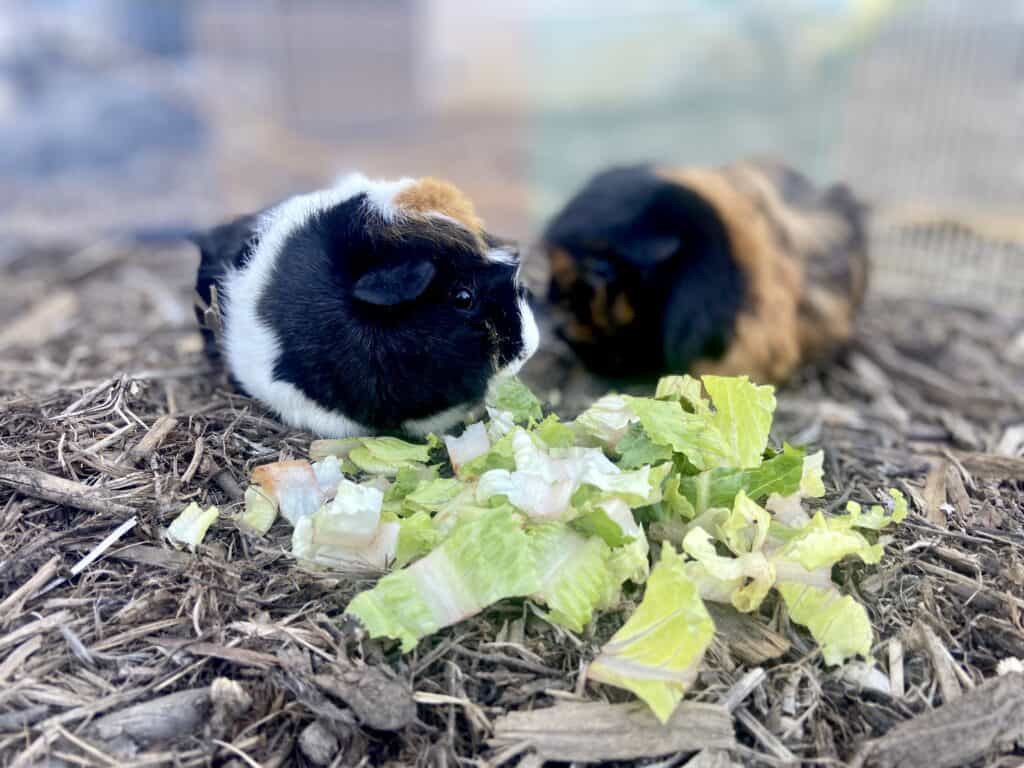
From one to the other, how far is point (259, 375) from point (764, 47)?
435 centimetres

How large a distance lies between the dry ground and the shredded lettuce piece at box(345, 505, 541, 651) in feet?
0.22

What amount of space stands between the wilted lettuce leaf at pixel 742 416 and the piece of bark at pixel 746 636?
0.36 metres

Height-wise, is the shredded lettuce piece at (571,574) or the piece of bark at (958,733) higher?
the shredded lettuce piece at (571,574)

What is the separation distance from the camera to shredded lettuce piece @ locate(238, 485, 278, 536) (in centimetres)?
174

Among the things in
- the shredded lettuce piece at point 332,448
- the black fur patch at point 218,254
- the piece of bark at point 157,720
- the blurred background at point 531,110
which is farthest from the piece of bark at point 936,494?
the blurred background at point 531,110

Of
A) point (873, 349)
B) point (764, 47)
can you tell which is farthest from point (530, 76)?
point (873, 349)

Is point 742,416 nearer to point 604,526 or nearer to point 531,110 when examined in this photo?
point 604,526

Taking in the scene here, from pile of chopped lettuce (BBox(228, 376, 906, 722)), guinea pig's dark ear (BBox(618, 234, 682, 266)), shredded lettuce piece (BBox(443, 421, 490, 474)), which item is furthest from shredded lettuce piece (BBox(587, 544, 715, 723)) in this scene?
guinea pig's dark ear (BBox(618, 234, 682, 266))

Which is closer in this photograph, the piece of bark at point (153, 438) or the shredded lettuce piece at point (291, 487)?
the shredded lettuce piece at point (291, 487)

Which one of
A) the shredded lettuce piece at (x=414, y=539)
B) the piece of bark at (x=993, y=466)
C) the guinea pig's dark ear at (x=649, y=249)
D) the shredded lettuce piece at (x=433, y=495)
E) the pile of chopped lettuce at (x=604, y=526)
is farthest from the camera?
the guinea pig's dark ear at (x=649, y=249)

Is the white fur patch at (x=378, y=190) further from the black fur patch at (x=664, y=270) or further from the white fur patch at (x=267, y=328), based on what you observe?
the black fur patch at (x=664, y=270)

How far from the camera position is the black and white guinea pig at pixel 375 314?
1.97 m

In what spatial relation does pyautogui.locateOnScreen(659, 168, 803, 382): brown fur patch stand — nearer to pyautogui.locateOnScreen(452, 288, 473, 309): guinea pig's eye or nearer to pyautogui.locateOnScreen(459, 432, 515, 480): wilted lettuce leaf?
pyautogui.locateOnScreen(452, 288, 473, 309): guinea pig's eye

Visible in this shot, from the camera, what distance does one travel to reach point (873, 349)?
3.75m
